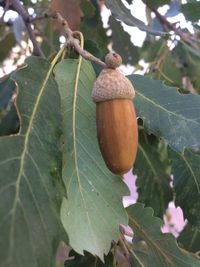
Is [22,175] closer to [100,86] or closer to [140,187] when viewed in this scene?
[100,86]

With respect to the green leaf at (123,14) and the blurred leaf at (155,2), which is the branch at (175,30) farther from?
the green leaf at (123,14)

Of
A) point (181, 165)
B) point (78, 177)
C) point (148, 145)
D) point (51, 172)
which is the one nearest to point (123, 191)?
point (78, 177)

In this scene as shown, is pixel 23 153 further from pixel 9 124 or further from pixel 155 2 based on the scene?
pixel 155 2

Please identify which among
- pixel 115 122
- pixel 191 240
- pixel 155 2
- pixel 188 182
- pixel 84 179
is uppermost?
pixel 155 2

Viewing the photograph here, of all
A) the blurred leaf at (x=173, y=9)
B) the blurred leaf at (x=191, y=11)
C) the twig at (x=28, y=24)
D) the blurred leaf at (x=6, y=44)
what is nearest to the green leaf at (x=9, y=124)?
the twig at (x=28, y=24)

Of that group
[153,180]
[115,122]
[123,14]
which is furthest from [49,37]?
[115,122]
